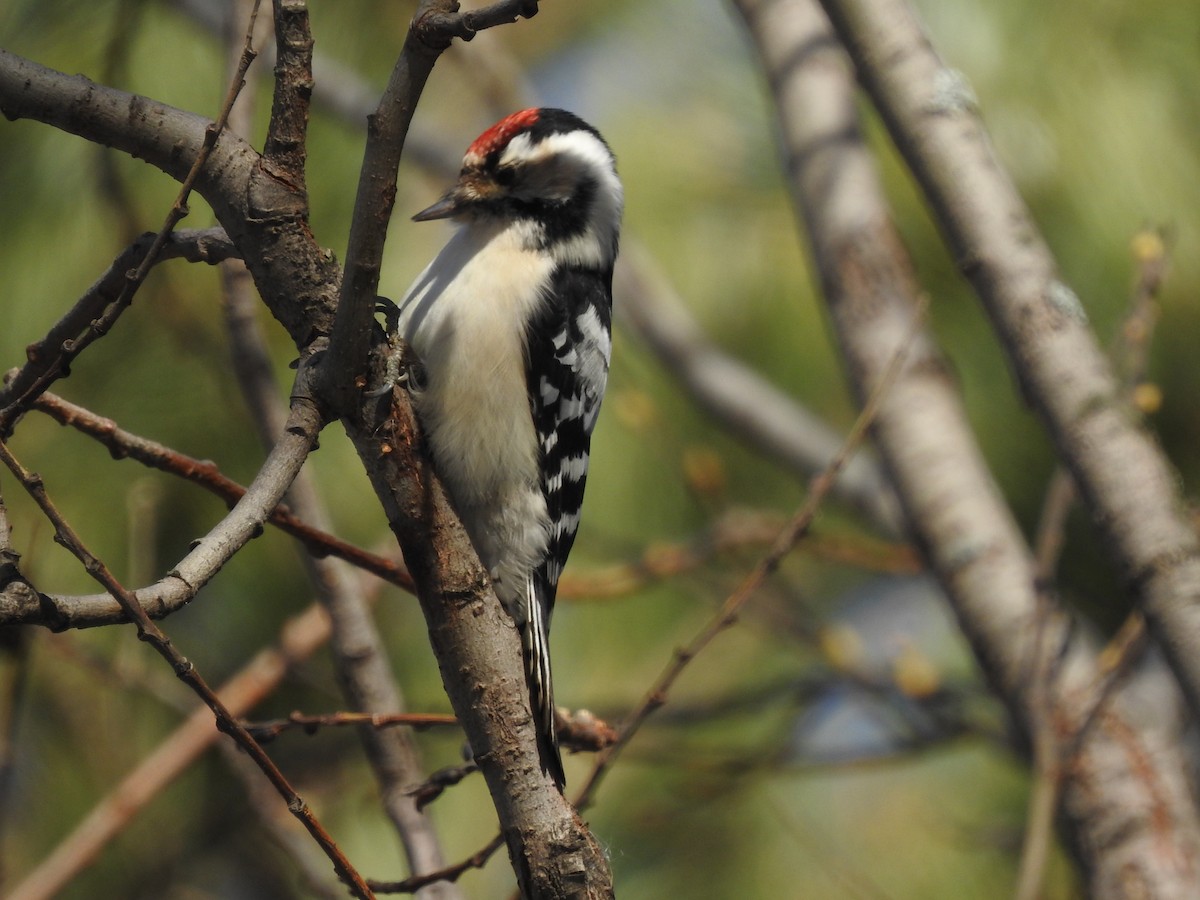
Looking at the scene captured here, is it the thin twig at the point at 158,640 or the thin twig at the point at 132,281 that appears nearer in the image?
the thin twig at the point at 158,640

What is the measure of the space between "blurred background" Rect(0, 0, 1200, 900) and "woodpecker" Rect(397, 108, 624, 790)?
0.75 metres

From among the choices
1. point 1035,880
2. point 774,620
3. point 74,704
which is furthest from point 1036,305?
point 74,704

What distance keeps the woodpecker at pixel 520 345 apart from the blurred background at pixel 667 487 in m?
0.75

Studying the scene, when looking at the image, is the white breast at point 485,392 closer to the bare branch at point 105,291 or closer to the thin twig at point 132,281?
the bare branch at point 105,291

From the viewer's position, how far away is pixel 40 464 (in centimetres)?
393

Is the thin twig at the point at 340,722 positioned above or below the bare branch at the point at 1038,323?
below

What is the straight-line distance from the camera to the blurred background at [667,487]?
157 inches

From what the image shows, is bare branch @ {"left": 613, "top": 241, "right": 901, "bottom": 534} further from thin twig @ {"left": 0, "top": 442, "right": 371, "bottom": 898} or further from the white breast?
thin twig @ {"left": 0, "top": 442, "right": 371, "bottom": 898}

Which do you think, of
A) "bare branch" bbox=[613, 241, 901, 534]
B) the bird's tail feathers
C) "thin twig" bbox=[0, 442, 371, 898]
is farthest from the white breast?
"bare branch" bbox=[613, 241, 901, 534]

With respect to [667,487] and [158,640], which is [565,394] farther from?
[667,487]

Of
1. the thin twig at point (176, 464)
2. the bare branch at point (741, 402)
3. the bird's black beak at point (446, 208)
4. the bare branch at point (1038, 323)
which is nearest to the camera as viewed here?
Answer: the thin twig at point (176, 464)

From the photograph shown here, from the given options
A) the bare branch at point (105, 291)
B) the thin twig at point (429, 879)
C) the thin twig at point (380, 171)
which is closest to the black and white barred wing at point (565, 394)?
the thin twig at point (429, 879)

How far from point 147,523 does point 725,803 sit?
2.85 m

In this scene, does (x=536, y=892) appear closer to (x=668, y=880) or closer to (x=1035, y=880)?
(x=1035, y=880)
